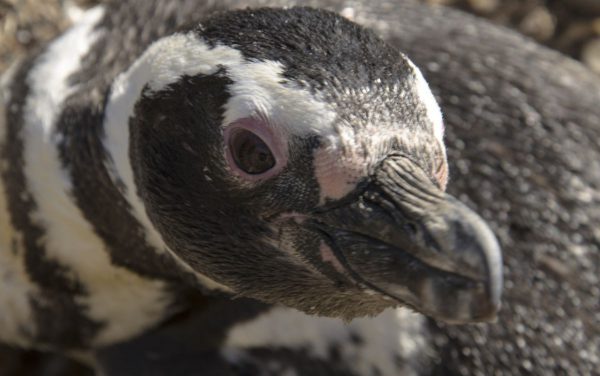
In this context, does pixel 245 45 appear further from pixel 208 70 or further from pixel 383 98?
pixel 383 98

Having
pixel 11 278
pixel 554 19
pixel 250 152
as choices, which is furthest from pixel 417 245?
pixel 554 19

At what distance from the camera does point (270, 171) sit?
1.63 meters

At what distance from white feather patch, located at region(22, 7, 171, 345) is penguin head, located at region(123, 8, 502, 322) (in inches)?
13.7

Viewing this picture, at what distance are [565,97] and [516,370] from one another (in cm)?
53

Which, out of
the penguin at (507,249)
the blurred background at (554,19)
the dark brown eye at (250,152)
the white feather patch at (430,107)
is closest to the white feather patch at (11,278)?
the penguin at (507,249)

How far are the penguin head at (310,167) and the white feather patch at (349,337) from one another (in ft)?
1.32

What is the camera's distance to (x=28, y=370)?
8.84ft

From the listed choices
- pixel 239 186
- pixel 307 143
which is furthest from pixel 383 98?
pixel 239 186

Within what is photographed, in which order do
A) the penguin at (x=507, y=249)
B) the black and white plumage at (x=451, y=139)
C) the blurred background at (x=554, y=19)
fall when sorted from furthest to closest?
the blurred background at (x=554, y=19) < the penguin at (x=507, y=249) < the black and white plumage at (x=451, y=139)

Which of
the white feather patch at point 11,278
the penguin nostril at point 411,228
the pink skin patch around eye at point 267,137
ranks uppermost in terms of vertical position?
the pink skin patch around eye at point 267,137

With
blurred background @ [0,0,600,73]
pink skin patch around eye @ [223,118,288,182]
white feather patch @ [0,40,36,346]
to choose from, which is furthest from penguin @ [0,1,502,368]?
blurred background @ [0,0,600,73]

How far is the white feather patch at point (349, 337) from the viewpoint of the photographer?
216cm

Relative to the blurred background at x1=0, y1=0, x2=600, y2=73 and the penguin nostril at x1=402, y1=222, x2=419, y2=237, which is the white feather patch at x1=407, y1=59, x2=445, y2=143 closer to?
the penguin nostril at x1=402, y1=222, x2=419, y2=237

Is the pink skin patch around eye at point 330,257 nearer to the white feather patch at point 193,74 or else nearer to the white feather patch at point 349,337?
the white feather patch at point 193,74
